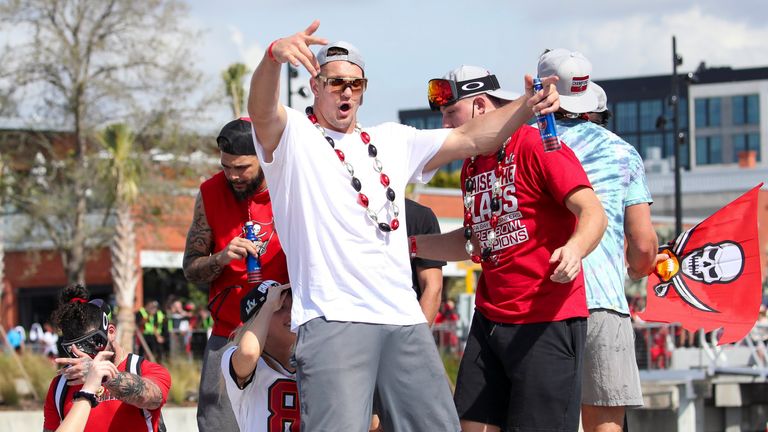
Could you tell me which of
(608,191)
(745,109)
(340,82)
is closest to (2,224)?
(608,191)

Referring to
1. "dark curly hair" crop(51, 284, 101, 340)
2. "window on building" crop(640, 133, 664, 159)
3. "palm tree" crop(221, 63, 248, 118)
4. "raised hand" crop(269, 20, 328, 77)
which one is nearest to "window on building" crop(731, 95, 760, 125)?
"window on building" crop(640, 133, 664, 159)

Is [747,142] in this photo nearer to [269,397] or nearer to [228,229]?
[228,229]

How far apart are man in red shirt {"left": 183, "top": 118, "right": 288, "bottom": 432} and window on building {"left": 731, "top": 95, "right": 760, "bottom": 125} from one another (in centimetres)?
8586

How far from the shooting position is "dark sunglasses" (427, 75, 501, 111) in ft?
17.6

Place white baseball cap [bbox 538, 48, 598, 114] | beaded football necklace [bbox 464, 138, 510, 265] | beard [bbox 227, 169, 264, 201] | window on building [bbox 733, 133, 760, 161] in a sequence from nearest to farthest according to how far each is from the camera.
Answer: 1. beaded football necklace [bbox 464, 138, 510, 265]
2. white baseball cap [bbox 538, 48, 598, 114]
3. beard [bbox 227, 169, 264, 201]
4. window on building [bbox 733, 133, 760, 161]

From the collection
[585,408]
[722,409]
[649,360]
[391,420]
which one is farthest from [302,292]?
[649,360]

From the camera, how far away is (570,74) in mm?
5355

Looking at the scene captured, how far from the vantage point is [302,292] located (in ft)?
14.4

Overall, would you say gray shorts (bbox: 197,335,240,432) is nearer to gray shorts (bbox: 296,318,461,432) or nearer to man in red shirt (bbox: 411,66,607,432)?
man in red shirt (bbox: 411,66,607,432)

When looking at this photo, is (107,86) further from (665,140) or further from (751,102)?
(665,140)

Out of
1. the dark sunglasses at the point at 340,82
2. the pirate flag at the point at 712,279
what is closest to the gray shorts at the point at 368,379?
the dark sunglasses at the point at 340,82

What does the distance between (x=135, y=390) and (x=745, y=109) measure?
88493 millimetres

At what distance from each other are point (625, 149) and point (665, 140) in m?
94.5

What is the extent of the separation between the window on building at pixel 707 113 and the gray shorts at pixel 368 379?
3534 inches
